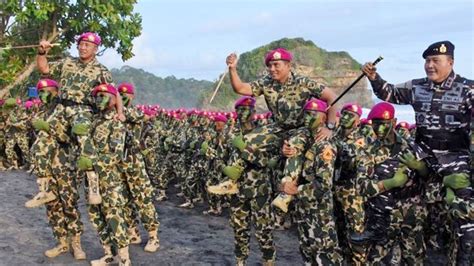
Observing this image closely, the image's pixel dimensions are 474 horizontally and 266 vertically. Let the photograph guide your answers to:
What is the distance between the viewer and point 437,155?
5.09 m

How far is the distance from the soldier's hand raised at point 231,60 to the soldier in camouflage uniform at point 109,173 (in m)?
1.61

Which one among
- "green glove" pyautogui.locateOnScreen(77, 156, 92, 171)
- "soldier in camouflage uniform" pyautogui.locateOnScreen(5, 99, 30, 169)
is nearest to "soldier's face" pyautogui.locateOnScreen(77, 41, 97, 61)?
"green glove" pyautogui.locateOnScreen(77, 156, 92, 171)

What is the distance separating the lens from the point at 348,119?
6.70 meters

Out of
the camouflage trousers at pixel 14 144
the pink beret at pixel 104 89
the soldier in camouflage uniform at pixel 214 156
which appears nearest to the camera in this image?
the pink beret at pixel 104 89

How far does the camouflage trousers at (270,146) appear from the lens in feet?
17.4

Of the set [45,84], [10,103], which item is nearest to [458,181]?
[45,84]

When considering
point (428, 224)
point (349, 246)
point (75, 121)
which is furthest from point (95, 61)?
point (428, 224)

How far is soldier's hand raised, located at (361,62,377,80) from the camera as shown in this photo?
532 cm

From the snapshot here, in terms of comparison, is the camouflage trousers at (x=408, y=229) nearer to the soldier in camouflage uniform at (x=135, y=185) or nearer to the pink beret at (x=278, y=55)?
the pink beret at (x=278, y=55)

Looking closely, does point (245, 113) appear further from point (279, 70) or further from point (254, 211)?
point (254, 211)

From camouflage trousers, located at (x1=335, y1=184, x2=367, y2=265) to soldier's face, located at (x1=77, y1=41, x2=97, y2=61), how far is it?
11.2 ft

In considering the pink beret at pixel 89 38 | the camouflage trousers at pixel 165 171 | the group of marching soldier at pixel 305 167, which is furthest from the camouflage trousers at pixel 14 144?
the pink beret at pixel 89 38

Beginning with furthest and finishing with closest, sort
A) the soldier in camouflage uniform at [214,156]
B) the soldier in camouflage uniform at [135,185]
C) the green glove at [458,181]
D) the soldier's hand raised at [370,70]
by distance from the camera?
the soldier in camouflage uniform at [214,156] < the soldier in camouflage uniform at [135,185] < the soldier's hand raised at [370,70] < the green glove at [458,181]

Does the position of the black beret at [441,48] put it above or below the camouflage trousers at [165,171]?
above
